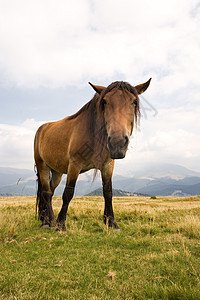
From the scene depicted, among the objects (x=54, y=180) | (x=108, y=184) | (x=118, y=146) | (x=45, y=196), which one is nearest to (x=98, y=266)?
(x=118, y=146)

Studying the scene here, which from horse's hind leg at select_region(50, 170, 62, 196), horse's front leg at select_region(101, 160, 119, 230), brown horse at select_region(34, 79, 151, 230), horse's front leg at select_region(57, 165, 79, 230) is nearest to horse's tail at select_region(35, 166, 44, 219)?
brown horse at select_region(34, 79, 151, 230)

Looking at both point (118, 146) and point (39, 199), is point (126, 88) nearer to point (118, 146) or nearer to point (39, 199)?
point (118, 146)

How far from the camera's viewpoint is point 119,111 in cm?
418

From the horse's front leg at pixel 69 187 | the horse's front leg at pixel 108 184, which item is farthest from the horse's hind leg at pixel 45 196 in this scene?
the horse's front leg at pixel 108 184

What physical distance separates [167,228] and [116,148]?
3.07 meters

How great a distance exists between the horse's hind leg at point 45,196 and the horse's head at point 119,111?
11.9 ft

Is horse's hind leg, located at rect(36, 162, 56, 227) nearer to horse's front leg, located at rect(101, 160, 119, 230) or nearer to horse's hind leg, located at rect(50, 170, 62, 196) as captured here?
horse's hind leg, located at rect(50, 170, 62, 196)

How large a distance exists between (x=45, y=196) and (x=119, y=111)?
4.22 meters

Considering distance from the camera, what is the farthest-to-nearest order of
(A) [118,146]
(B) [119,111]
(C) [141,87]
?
1. (C) [141,87]
2. (B) [119,111]
3. (A) [118,146]

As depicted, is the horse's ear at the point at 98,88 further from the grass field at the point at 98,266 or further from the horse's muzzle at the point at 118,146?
the grass field at the point at 98,266

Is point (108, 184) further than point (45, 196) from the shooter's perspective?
No

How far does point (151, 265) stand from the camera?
2.99m

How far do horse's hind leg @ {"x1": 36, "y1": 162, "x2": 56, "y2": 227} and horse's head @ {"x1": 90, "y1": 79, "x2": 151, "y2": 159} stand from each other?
142 inches

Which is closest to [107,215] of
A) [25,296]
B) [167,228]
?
[167,228]
